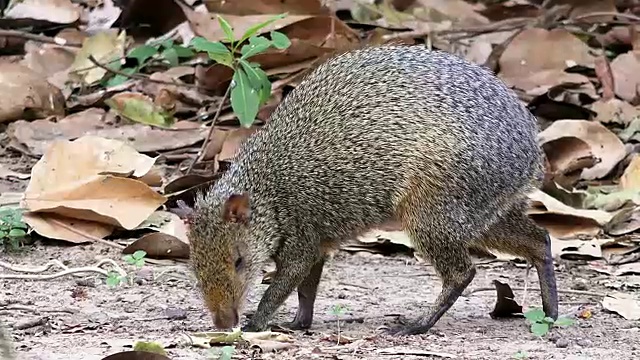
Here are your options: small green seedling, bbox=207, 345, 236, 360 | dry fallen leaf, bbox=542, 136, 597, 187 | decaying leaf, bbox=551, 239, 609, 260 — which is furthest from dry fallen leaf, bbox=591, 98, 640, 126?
small green seedling, bbox=207, 345, 236, 360

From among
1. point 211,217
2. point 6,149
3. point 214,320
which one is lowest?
point 6,149

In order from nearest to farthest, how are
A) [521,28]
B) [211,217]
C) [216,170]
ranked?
[211,217], [216,170], [521,28]

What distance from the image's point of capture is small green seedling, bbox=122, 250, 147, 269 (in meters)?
5.14

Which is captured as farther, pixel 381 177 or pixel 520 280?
pixel 520 280

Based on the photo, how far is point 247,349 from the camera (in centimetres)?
395

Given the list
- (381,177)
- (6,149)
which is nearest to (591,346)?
(381,177)

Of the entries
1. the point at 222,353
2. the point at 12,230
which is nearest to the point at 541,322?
the point at 222,353

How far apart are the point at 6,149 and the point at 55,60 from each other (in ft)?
3.73

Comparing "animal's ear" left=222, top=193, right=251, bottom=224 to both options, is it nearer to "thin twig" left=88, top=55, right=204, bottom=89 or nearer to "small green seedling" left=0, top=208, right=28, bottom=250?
"small green seedling" left=0, top=208, right=28, bottom=250

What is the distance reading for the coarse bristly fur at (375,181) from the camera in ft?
15.0

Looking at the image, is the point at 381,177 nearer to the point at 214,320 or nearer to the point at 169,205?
the point at 214,320

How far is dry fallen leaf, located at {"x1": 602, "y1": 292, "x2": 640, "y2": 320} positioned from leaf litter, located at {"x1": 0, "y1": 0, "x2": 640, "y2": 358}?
1cm

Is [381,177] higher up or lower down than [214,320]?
higher up

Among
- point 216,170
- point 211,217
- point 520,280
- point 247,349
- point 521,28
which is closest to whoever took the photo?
point 247,349
